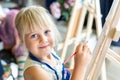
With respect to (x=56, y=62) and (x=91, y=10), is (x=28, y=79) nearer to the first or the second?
(x=56, y=62)

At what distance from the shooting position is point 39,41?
1101 mm

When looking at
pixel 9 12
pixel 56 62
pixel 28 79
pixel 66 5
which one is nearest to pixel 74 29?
pixel 66 5

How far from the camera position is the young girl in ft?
3.43

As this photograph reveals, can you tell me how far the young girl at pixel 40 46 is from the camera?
1.04 meters

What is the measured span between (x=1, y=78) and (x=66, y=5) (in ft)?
3.22

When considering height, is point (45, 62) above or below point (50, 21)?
below

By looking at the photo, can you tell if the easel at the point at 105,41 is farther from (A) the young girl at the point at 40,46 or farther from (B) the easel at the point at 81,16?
(B) the easel at the point at 81,16

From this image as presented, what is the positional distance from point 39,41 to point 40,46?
2 centimetres

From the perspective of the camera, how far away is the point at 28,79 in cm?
110

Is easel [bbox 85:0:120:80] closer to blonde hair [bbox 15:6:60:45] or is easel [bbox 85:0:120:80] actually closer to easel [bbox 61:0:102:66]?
blonde hair [bbox 15:6:60:45]

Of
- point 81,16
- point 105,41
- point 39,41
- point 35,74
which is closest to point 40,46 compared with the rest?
point 39,41

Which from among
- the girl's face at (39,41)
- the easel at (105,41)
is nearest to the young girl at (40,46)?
the girl's face at (39,41)

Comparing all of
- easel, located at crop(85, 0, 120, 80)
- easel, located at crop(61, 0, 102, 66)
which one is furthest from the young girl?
easel, located at crop(61, 0, 102, 66)

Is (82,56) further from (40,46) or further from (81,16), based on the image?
(81,16)
